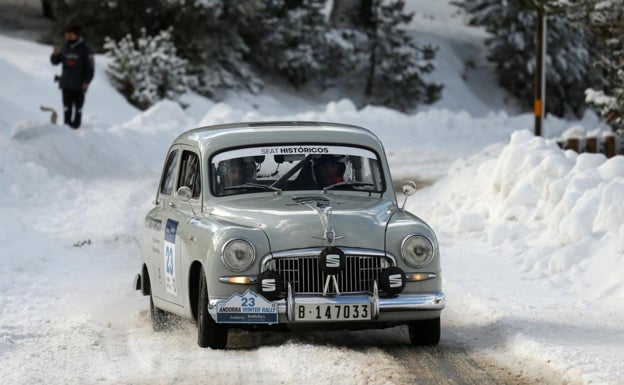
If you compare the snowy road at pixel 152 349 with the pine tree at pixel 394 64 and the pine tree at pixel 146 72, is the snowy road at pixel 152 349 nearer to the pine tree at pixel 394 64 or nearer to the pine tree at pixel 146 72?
the pine tree at pixel 146 72

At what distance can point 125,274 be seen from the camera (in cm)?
1402

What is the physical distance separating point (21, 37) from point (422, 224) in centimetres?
3760

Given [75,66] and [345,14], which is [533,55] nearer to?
[345,14]

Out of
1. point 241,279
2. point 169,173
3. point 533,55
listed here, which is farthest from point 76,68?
point 533,55

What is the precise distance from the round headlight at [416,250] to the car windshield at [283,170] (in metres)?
1.19

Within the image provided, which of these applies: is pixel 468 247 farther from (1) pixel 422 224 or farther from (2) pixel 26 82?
(2) pixel 26 82

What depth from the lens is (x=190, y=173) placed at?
10.9 meters

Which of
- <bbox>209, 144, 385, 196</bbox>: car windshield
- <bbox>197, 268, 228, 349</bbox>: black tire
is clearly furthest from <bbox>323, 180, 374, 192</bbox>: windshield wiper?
<bbox>197, 268, 228, 349</bbox>: black tire

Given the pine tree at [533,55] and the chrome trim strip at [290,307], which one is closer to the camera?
the chrome trim strip at [290,307]

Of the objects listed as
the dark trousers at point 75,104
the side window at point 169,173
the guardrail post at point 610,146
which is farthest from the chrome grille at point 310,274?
the dark trousers at point 75,104

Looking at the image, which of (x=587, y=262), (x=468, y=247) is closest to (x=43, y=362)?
(x=587, y=262)

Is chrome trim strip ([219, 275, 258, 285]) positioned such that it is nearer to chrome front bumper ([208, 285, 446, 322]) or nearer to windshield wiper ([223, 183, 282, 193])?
chrome front bumper ([208, 285, 446, 322])

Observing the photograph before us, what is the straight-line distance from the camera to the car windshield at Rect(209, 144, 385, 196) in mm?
10391

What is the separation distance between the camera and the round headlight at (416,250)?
9.34 metres
